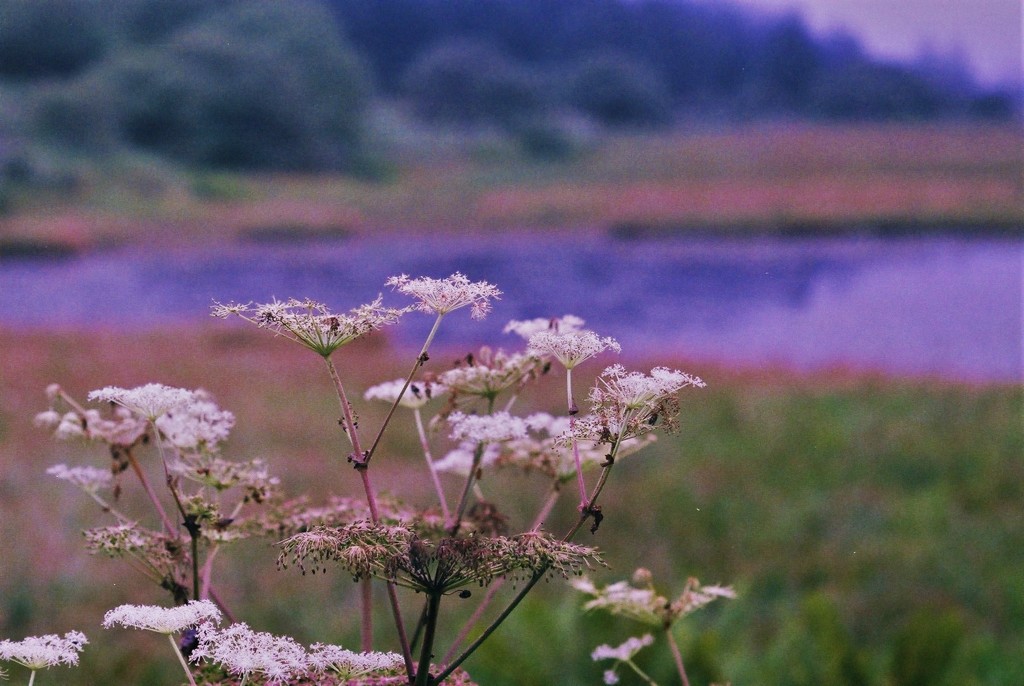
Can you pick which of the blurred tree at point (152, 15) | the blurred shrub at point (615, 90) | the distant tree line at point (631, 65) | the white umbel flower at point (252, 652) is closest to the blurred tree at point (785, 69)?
the distant tree line at point (631, 65)

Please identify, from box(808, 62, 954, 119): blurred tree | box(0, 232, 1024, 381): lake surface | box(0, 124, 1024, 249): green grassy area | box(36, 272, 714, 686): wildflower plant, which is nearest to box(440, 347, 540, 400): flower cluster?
box(36, 272, 714, 686): wildflower plant

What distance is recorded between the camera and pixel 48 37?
3.52 m

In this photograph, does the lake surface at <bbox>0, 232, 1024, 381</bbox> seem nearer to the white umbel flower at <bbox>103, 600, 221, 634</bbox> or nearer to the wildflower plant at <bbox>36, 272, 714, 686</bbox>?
the wildflower plant at <bbox>36, 272, 714, 686</bbox>

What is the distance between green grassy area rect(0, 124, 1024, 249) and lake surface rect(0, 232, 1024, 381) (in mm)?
89

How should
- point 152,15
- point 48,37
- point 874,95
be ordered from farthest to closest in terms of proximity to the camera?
1. point 152,15
2. point 874,95
3. point 48,37

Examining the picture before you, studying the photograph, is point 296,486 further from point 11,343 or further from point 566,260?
point 566,260

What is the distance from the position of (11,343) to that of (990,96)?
4129mm

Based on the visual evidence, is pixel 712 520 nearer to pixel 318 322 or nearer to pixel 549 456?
pixel 549 456

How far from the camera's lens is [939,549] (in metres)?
2.24

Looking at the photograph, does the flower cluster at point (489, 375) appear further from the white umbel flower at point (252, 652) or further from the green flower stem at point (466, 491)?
the white umbel flower at point (252, 652)

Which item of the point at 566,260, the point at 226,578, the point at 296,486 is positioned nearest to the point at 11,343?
the point at 296,486

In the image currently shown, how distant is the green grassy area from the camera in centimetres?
383

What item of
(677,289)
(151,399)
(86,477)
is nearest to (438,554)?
(151,399)

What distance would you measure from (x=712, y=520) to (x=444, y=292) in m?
2.15
